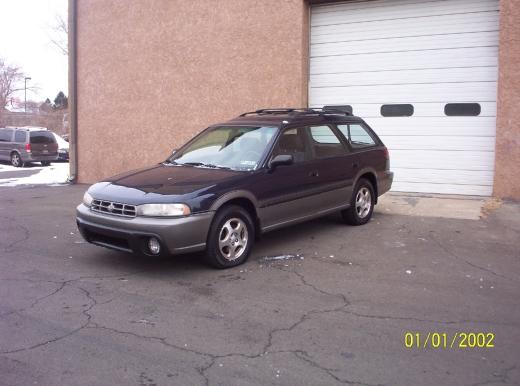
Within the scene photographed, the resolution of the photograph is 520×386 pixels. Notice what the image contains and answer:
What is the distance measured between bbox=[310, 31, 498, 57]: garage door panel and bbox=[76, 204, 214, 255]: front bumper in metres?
6.98

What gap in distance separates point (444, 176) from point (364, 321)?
6.98 meters

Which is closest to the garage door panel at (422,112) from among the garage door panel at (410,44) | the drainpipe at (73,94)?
the garage door panel at (410,44)

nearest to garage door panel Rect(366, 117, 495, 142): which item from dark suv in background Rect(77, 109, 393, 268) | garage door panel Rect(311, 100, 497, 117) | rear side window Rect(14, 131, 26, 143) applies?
garage door panel Rect(311, 100, 497, 117)

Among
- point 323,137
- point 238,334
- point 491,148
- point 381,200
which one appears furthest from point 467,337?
point 491,148

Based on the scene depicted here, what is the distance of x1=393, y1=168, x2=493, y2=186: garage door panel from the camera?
10.3m

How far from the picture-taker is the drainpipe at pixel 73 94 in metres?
13.9

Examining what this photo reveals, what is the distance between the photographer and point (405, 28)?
1073 cm

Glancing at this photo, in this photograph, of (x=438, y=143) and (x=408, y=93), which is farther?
(x=408, y=93)

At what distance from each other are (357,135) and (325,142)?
0.95m

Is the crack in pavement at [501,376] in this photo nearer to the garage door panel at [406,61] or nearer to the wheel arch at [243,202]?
the wheel arch at [243,202]

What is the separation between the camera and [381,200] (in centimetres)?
1025

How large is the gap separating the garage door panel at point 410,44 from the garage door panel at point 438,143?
67.7 inches
